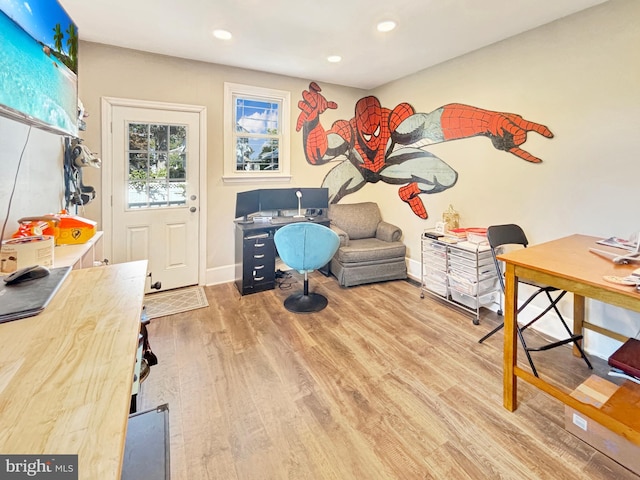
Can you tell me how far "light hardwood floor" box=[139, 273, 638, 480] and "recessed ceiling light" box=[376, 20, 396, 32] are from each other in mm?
2503

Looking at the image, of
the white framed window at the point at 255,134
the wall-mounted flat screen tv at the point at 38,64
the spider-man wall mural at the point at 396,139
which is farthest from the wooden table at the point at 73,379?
the spider-man wall mural at the point at 396,139

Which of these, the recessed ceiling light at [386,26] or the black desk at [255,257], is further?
the black desk at [255,257]

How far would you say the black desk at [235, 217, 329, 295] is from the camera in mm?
3385

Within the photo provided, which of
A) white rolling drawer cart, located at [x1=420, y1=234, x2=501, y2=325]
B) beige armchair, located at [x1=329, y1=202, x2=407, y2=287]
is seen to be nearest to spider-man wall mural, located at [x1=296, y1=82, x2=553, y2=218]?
beige armchair, located at [x1=329, y1=202, x2=407, y2=287]

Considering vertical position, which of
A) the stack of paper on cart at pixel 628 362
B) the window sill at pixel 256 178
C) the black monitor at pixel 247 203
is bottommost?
the stack of paper on cart at pixel 628 362

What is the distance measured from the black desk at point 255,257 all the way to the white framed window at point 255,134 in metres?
0.72

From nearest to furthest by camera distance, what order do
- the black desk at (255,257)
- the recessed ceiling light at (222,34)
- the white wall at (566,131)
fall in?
the white wall at (566,131) < the recessed ceiling light at (222,34) < the black desk at (255,257)

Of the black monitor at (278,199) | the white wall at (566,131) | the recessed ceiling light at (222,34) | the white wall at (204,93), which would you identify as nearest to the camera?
the white wall at (566,131)

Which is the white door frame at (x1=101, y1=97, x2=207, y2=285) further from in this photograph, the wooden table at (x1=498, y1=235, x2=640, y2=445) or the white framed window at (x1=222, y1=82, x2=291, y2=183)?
the wooden table at (x1=498, y1=235, x2=640, y2=445)

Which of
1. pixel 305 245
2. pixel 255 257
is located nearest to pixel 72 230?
pixel 305 245

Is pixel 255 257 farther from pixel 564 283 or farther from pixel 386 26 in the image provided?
pixel 564 283

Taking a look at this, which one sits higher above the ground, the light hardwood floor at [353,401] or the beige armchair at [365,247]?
the beige armchair at [365,247]

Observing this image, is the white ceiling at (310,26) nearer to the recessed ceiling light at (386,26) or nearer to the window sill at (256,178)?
the recessed ceiling light at (386,26)

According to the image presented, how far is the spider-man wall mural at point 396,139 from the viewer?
2988 millimetres
